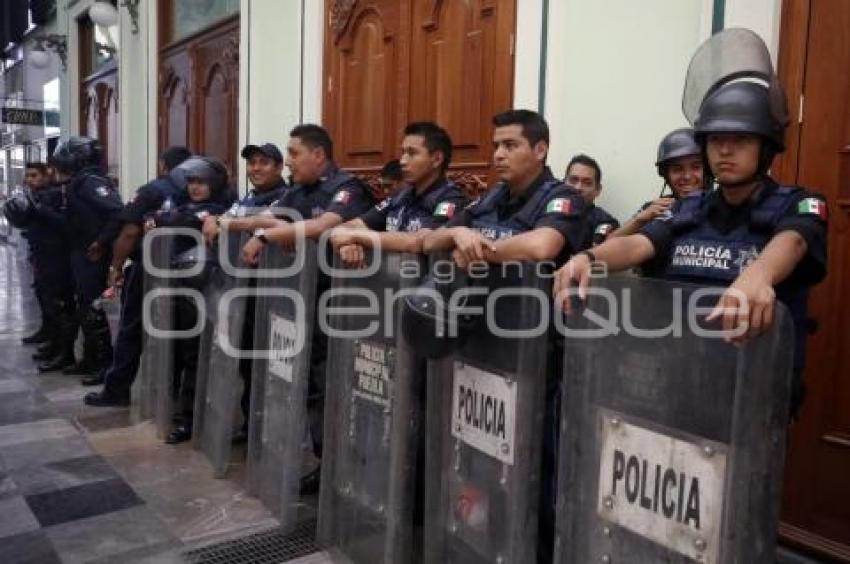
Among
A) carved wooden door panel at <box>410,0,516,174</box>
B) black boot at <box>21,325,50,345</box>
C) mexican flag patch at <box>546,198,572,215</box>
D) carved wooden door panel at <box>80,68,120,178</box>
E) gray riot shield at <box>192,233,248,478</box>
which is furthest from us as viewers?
carved wooden door panel at <box>80,68,120,178</box>

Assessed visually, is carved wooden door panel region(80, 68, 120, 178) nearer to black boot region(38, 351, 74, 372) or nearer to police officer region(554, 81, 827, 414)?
black boot region(38, 351, 74, 372)

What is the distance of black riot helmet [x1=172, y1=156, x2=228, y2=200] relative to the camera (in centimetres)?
430

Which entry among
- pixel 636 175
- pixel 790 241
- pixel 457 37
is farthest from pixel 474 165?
A: pixel 790 241

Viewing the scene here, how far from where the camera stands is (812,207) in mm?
1746

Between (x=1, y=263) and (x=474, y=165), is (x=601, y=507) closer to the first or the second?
(x=474, y=165)

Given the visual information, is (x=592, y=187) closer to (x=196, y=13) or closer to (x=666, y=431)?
(x=666, y=431)

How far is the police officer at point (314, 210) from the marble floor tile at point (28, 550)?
1.04m

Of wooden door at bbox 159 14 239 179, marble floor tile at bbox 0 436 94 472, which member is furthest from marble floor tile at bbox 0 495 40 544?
wooden door at bbox 159 14 239 179

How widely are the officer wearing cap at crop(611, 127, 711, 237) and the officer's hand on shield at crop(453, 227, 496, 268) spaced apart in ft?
2.05

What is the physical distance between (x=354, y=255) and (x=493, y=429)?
0.86 metres

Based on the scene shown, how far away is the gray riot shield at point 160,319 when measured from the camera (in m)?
3.99

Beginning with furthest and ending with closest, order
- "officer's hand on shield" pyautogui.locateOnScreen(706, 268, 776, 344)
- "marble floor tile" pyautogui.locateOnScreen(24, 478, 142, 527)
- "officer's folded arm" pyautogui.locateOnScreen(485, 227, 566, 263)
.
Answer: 1. "marble floor tile" pyautogui.locateOnScreen(24, 478, 142, 527)
2. "officer's folded arm" pyautogui.locateOnScreen(485, 227, 566, 263)
3. "officer's hand on shield" pyautogui.locateOnScreen(706, 268, 776, 344)

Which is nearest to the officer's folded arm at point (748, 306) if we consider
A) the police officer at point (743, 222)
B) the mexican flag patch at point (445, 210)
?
the police officer at point (743, 222)

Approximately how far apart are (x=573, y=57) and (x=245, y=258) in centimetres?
173
